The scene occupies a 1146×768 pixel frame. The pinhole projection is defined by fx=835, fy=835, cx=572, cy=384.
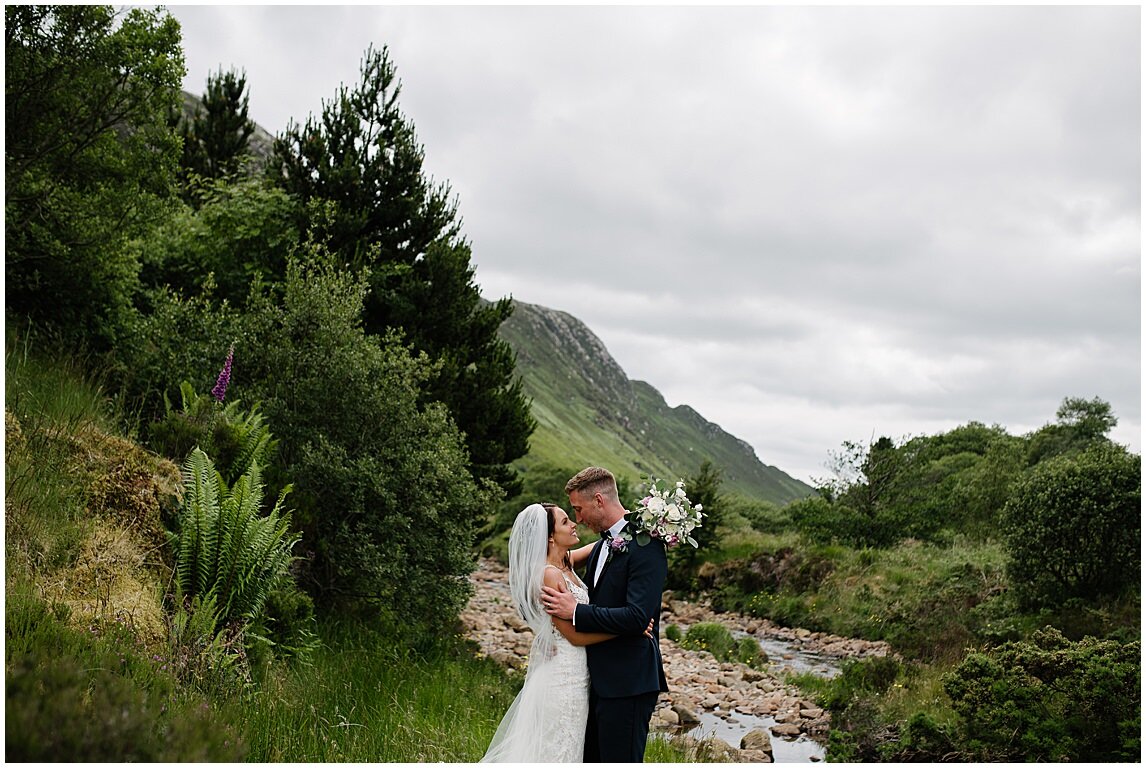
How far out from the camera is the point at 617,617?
15.5 feet

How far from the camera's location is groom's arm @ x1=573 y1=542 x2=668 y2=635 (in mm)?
4711

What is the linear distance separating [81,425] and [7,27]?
5614mm

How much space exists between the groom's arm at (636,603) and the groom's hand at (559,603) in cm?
12

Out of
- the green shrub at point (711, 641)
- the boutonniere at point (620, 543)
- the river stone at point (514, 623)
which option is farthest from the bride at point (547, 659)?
the river stone at point (514, 623)

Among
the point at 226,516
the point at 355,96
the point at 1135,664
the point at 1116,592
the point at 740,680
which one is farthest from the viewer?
the point at 355,96

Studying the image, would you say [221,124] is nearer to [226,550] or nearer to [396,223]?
[396,223]

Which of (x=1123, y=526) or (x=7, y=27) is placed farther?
(x=1123, y=526)

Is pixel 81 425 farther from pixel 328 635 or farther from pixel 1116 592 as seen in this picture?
pixel 1116 592

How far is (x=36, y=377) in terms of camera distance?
380 inches

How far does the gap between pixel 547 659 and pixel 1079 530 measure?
13855 millimetres

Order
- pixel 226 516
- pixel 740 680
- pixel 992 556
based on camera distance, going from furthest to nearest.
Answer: pixel 992 556, pixel 740 680, pixel 226 516

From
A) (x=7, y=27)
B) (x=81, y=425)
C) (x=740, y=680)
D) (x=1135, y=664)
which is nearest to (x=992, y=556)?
(x=740, y=680)

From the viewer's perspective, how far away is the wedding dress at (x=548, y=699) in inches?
203

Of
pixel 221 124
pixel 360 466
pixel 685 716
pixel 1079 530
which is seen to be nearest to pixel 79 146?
pixel 360 466
